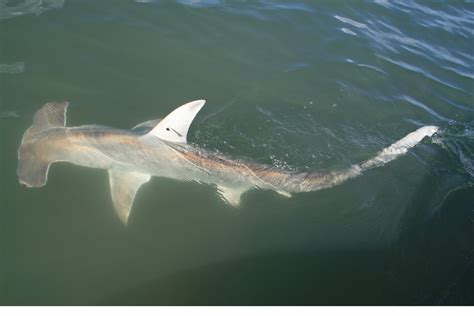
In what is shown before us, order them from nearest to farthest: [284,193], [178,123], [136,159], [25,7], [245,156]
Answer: [178,123], [136,159], [284,193], [245,156], [25,7]

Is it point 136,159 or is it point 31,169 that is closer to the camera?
point 31,169

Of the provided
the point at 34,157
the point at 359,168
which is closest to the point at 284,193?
the point at 359,168

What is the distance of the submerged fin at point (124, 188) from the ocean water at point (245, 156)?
0.55ft

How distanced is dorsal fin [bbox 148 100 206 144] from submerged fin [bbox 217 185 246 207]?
39.2 inches

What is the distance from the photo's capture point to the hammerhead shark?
5680 mm

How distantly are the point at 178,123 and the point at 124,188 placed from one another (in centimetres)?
140

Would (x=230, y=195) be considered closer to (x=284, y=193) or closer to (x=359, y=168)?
(x=284, y=193)

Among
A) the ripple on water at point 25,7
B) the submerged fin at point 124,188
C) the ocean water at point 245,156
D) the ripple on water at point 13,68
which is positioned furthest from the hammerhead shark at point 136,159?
the ripple on water at point 25,7

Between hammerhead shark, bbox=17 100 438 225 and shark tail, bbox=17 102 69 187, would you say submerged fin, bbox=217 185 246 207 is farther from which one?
shark tail, bbox=17 102 69 187

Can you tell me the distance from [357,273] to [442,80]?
21.8 feet

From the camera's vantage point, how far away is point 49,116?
6.22 m

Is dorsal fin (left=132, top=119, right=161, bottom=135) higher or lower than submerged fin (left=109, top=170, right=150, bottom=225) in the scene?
higher

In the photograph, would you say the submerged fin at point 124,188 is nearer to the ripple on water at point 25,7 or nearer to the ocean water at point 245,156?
the ocean water at point 245,156

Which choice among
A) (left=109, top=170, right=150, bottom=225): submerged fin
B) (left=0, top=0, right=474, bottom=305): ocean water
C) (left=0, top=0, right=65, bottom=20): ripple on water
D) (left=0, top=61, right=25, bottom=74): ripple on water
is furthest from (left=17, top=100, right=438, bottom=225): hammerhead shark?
(left=0, top=0, right=65, bottom=20): ripple on water
